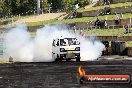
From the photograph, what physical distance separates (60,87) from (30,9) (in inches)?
4701

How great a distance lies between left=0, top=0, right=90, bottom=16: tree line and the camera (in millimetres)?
135000

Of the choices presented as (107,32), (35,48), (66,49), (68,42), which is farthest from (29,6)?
(66,49)

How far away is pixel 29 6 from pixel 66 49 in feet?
326

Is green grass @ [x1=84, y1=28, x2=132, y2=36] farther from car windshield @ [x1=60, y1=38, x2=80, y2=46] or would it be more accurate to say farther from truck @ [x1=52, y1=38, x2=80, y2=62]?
truck @ [x1=52, y1=38, x2=80, y2=62]

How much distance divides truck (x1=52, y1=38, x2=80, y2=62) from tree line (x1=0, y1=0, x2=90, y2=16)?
288ft

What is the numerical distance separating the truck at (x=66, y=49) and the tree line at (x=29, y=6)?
8767 cm

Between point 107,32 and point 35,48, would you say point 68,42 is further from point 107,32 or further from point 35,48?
point 107,32

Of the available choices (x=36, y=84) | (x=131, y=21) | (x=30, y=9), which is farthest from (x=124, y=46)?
(x=30, y=9)

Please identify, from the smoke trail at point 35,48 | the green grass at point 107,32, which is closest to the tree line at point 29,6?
the green grass at point 107,32

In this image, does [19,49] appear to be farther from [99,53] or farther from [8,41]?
[99,53]

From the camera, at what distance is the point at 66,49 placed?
40.8m

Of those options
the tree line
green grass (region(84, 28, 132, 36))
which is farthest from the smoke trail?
the tree line

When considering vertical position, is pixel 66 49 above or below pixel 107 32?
below

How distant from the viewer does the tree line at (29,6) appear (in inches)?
5315
